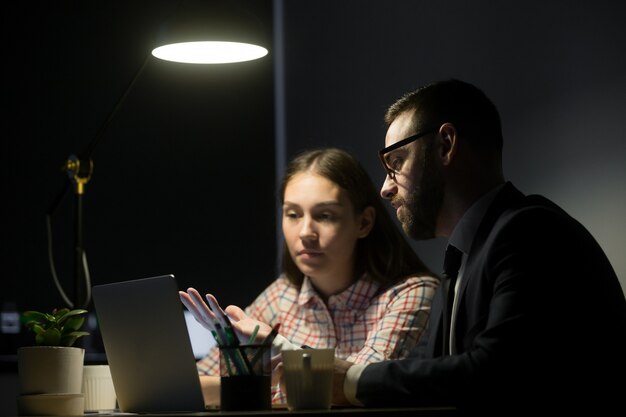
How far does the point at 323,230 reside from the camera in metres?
2.61

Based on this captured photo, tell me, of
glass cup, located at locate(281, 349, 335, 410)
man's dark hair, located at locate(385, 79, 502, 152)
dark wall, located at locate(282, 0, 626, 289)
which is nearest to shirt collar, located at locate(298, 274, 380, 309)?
dark wall, located at locate(282, 0, 626, 289)

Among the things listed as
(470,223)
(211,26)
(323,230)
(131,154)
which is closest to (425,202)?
(470,223)

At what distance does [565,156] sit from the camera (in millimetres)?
2213

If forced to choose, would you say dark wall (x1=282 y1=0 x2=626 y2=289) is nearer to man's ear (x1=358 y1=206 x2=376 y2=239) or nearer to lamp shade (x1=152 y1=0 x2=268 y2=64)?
man's ear (x1=358 y1=206 x2=376 y2=239)

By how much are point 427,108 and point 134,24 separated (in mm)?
2250

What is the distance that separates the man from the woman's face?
29.4 inches

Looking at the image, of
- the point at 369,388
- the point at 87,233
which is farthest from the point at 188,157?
the point at 369,388

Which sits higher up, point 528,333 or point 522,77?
point 522,77

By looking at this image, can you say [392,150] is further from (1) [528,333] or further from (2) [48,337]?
(2) [48,337]

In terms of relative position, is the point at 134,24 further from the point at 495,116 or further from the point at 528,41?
the point at 495,116

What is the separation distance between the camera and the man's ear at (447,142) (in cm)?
187

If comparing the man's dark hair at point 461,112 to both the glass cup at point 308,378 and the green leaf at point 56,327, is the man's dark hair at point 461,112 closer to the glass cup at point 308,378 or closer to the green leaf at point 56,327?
the glass cup at point 308,378

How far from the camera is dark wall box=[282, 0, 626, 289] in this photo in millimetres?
2064

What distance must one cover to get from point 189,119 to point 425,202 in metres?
2.24
